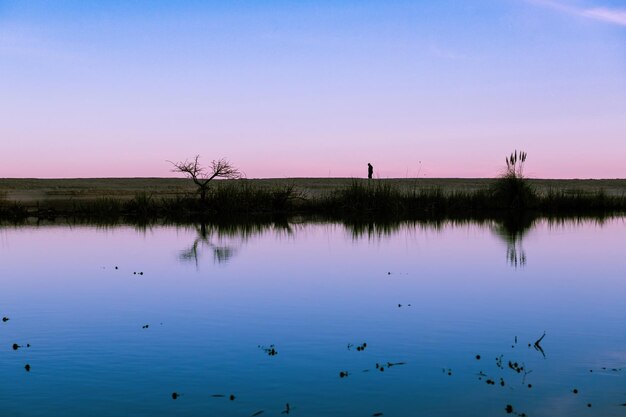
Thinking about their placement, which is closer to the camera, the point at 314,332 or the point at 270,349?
the point at 270,349

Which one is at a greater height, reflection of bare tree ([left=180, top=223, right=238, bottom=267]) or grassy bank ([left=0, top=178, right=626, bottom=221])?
grassy bank ([left=0, top=178, right=626, bottom=221])

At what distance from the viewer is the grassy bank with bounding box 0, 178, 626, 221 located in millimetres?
33875

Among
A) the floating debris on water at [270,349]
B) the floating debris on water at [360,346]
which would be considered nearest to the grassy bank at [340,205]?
the floating debris on water at [270,349]

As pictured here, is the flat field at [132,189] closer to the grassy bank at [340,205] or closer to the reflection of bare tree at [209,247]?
the grassy bank at [340,205]

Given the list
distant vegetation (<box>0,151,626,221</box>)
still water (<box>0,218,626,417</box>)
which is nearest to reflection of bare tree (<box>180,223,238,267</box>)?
still water (<box>0,218,626,417</box>)

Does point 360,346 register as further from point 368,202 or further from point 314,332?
point 368,202

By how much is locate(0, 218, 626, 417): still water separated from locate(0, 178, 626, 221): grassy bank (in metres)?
14.4

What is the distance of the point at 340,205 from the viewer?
35938mm

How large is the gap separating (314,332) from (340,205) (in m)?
26.5

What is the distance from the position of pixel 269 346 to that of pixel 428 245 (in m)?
12.6

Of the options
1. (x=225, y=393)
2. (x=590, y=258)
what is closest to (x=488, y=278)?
(x=590, y=258)

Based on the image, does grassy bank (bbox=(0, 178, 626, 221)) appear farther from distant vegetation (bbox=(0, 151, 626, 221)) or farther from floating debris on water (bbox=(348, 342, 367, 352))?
floating debris on water (bbox=(348, 342, 367, 352))

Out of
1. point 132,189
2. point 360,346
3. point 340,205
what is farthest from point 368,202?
point 132,189

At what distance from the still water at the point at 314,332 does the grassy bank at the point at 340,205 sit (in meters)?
14.4
